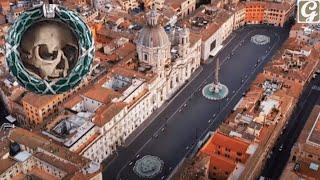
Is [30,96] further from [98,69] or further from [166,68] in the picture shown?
[166,68]

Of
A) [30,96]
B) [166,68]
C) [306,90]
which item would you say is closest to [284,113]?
[306,90]

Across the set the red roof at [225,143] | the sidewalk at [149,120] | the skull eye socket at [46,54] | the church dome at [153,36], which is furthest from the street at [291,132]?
the skull eye socket at [46,54]

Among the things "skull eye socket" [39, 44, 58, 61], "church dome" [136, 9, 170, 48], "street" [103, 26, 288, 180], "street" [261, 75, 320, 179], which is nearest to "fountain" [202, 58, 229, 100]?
"street" [103, 26, 288, 180]

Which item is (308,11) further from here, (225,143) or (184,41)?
(184,41)

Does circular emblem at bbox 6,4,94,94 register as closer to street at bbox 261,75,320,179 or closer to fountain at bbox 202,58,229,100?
street at bbox 261,75,320,179

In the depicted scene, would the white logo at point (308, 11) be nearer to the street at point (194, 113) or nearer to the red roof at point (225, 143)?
the red roof at point (225, 143)
